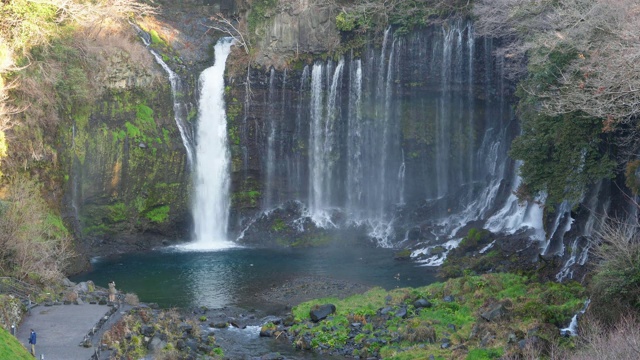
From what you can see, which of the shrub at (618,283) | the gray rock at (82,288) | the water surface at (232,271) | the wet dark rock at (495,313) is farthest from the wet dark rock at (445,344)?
the gray rock at (82,288)

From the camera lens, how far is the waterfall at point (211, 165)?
152 feet

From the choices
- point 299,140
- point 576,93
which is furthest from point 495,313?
point 299,140

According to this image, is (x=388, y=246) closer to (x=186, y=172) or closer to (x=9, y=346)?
(x=186, y=172)

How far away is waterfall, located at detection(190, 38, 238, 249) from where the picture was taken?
46469 mm

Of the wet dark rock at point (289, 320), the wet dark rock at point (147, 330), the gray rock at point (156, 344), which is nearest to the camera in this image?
the gray rock at point (156, 344)

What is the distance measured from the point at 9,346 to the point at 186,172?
2701 cm

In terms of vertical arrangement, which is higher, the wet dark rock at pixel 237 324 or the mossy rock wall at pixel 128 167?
the mossy rock wall at pixel 128 167

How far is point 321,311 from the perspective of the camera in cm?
3028

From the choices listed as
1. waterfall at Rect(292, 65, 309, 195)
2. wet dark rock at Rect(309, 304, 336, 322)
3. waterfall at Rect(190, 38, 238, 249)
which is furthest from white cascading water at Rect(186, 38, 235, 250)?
wet dark rock at Rect(309, 304, 336, 322)

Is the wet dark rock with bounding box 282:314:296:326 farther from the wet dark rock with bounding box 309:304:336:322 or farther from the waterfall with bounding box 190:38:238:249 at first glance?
the waterfall with bounding box 190:38:238:249

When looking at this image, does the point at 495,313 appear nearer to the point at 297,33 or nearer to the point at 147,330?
the point at 147,330

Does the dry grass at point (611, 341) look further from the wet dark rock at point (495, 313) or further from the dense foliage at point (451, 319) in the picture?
the wet dark rock at point (495, 313)

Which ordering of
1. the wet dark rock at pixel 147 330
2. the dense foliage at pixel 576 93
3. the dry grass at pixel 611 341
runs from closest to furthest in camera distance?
the dry grass at pixel 611 341 → the wet dark rock at pixel 147 330 → the dense foliage at pixel 576 93

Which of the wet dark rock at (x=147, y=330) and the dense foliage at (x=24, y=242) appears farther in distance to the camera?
the dense foliage at (x=24, y=242)
